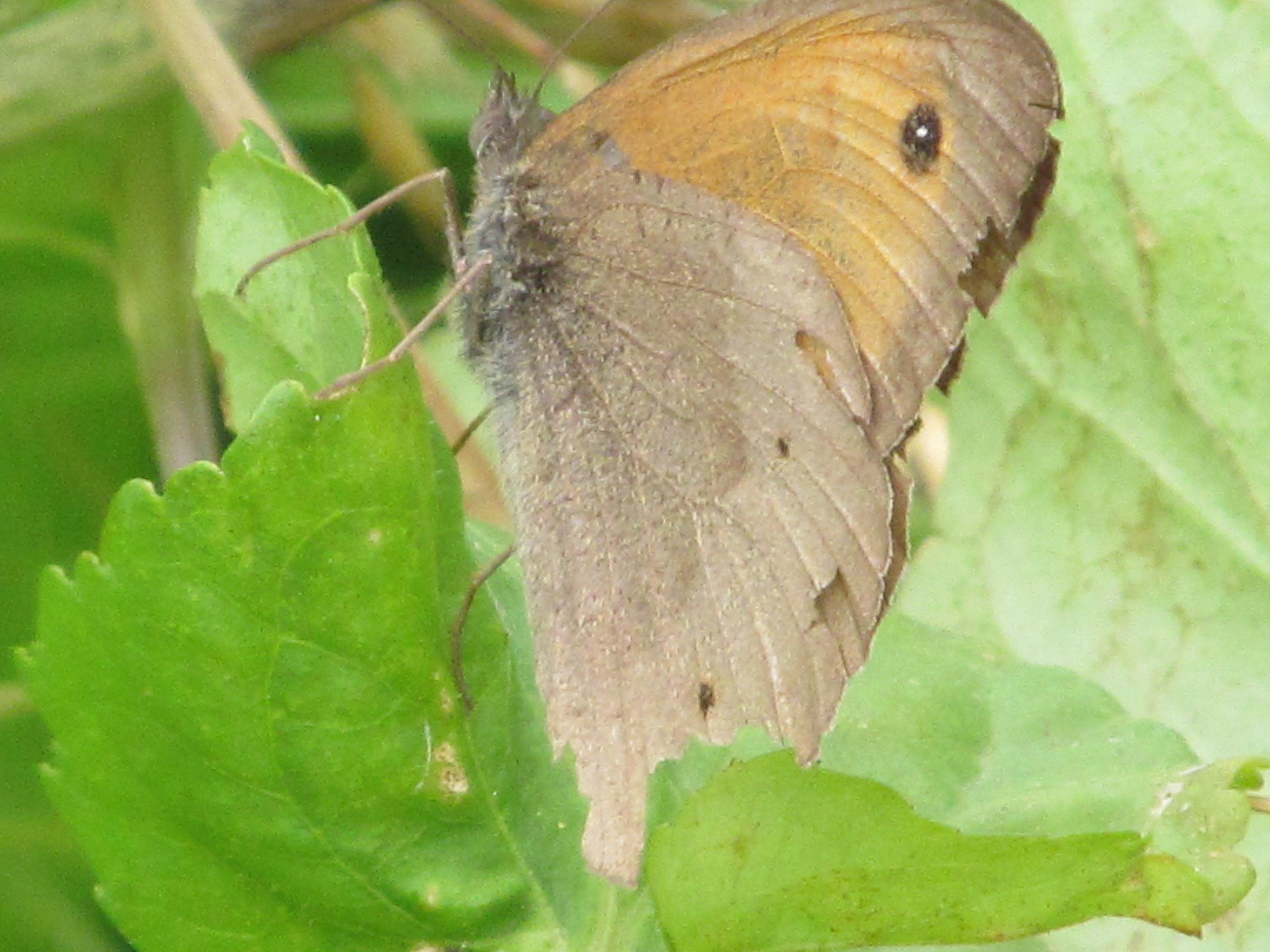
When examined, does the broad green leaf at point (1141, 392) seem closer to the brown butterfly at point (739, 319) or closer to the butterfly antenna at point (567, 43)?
the brown butterfly at point (739, 319)

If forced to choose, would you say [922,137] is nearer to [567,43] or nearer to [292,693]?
[567,43]

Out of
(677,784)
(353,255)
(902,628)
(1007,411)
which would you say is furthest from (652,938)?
(1007,411)

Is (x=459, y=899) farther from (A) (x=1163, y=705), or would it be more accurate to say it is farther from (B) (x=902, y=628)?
(A) (x=1163, y=705)

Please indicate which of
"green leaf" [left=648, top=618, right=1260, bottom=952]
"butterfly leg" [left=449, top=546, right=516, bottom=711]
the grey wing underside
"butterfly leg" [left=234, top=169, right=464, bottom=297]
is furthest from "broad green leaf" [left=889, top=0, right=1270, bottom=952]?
"butterfly leg" [left=449, top=546, right=516, bottom=711]

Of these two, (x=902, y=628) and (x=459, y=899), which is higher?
(x=902, y=628)

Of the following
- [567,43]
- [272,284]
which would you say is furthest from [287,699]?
[567,43]

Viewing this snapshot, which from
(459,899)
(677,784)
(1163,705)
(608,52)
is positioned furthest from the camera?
(608,52)

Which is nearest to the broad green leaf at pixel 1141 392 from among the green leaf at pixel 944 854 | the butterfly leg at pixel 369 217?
the green leaf at pixel 944 854
